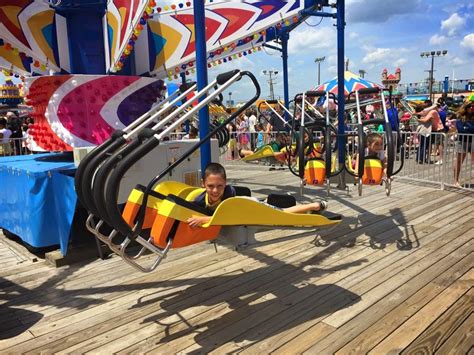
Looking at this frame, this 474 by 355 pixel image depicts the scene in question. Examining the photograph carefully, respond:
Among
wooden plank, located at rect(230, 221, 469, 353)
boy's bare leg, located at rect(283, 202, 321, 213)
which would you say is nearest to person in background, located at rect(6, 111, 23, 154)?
boy's bare leg, located at rect(283, 202, 321, 213)

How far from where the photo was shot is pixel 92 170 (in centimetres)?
249

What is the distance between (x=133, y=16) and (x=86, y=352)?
358cm

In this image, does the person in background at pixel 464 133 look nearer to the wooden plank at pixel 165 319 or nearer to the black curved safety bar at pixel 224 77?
the wooden plank at pixel 165 319

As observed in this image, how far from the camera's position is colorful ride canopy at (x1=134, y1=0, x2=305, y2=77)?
226 inches

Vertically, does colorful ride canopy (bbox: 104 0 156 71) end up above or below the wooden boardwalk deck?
above

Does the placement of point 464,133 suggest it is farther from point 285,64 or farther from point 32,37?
point 32,37

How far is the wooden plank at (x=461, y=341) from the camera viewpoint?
2477 mm

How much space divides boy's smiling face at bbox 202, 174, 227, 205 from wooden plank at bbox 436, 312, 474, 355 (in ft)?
5.65

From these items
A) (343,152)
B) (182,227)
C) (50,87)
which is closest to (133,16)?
(50,87)

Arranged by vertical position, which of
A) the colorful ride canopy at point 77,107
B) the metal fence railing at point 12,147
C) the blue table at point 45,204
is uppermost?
the colorful ride canopy at point 77,107

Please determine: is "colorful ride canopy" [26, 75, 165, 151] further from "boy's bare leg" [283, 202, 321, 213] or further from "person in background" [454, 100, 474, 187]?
"person in background" [454, 100, 474, 187]

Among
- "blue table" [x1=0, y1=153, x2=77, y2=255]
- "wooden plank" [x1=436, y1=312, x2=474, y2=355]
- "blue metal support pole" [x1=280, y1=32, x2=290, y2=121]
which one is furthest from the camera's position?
"blue metal support pole" [x1=280, y1=32, x2=290, y2=121]

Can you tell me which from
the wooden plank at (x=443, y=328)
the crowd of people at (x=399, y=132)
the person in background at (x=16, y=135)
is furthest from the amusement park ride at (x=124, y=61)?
the person in background at (x=16, y=135)

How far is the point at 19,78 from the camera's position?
5586 mm
